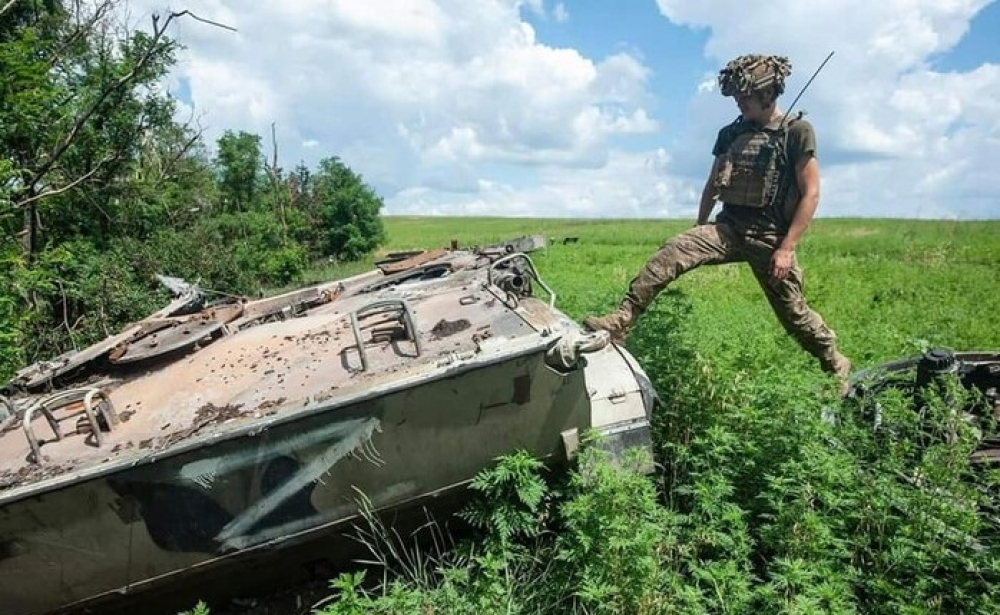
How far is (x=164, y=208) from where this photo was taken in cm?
1811

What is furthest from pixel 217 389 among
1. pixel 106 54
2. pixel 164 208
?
pixel 164 208

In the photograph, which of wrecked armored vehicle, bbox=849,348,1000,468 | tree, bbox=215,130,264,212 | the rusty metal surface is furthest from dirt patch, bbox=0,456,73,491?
tree, bbox=215,130,264,212

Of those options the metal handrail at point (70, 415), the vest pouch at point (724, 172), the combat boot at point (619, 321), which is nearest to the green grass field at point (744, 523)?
the combat boot at point (619, 321)

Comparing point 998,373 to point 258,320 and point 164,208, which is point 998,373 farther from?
point 164,208

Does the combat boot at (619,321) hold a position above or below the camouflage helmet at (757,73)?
below

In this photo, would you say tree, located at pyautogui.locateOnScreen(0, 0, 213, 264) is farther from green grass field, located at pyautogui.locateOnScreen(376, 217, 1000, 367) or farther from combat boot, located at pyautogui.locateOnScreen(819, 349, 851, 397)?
combat boot, located at pyautogui.locateOnScreen(819, 349, 851, 397)

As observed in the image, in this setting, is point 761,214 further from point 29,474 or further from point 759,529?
point 29,474

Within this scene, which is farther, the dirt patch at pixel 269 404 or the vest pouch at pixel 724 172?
the vest pouch at pixel 724 172

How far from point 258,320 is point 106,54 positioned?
1315 centimetres

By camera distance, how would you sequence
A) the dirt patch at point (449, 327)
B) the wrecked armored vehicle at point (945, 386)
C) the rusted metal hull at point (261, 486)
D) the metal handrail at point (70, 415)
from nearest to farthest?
the rusted metal hull at point (261, 486) < the metal handrail at point (70, 415) < the wrecked armored vehicle at point (945, 386) < the dirt patch at point (449, 327)

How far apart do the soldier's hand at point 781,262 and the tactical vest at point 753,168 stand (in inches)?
13.7

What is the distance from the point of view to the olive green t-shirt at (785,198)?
4824 mm

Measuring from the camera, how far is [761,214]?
5.04 m

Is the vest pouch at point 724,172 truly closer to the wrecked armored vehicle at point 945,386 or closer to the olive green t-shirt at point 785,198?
the olive green t-shirt at point 785,198
